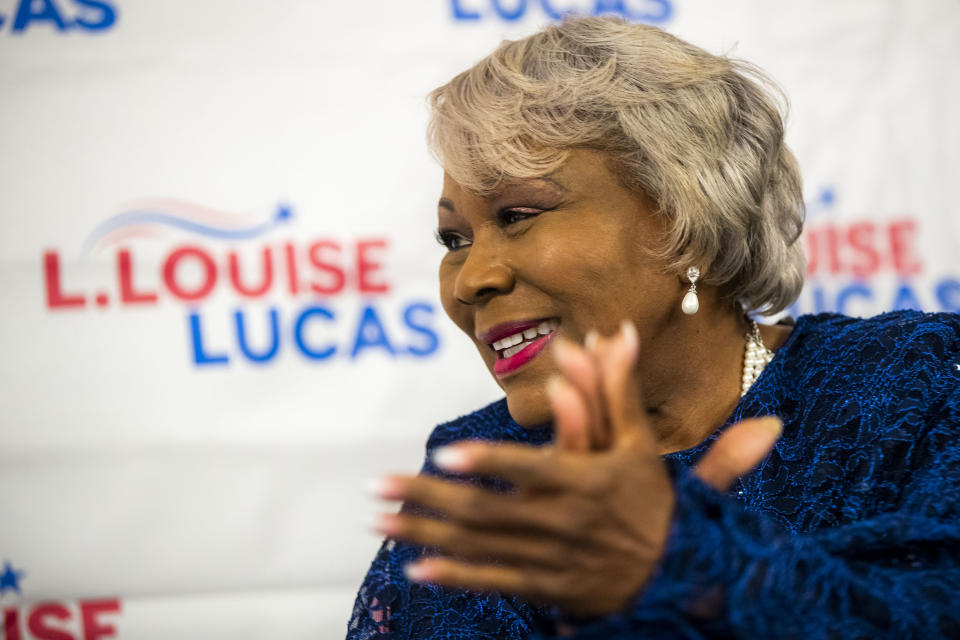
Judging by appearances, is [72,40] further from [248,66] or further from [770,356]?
[770,356]

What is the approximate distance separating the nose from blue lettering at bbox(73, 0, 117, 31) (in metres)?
1.15

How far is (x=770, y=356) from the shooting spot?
4.87ft

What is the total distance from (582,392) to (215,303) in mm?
1432

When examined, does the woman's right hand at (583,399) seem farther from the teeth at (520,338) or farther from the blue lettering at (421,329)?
the blue lettering at (421,329)

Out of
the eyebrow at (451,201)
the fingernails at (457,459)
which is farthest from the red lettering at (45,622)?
the fingernails at (457,459)

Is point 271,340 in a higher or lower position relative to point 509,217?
lower

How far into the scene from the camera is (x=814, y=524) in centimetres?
118

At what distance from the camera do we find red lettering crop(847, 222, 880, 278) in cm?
211

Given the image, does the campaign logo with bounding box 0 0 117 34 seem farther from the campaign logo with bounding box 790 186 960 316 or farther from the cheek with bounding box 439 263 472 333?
the campaign logo with bounding box 790 186 960 316

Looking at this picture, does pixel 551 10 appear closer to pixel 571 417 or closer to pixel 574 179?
pixel 574 179

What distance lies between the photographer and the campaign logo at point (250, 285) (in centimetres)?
192

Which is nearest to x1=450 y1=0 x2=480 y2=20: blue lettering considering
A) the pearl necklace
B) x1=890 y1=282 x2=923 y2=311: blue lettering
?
the pearl necklace

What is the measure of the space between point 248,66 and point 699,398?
127 cm

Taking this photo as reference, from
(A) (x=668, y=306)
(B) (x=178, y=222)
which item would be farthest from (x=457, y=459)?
(B) (x=178, y=222)
